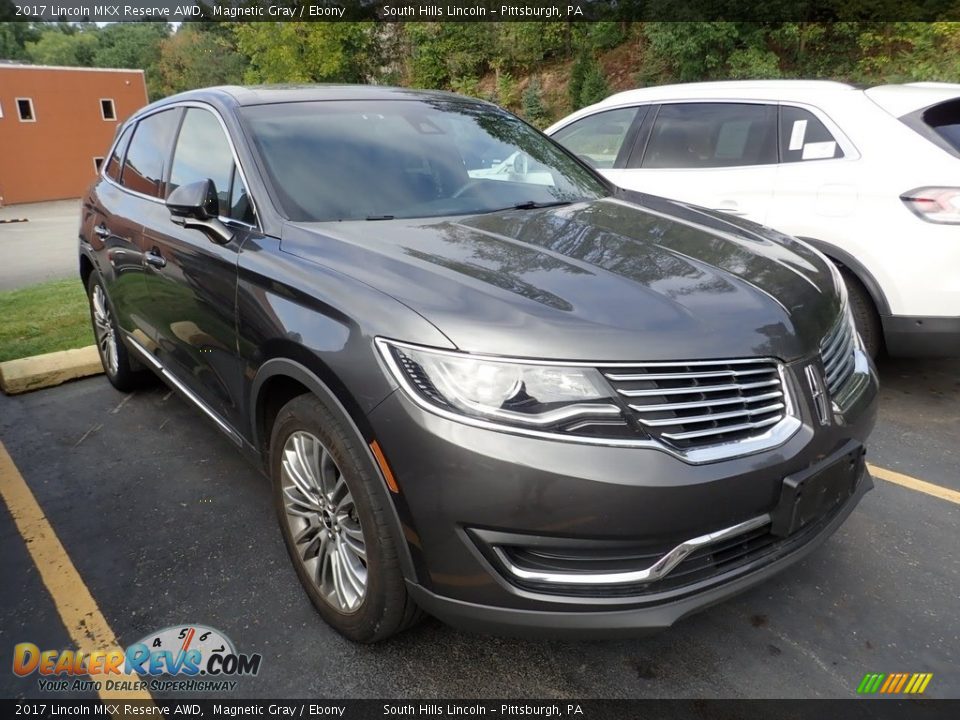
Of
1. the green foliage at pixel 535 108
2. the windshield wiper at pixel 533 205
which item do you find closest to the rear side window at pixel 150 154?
the windshield wiper at pixel 533 205

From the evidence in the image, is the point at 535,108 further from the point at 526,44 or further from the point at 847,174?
the point at 847,174

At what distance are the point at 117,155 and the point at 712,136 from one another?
4.05 m

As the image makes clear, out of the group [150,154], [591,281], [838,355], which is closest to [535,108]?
[150,154]

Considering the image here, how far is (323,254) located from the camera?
2.29 metres

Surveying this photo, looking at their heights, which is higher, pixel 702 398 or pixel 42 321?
pixel 702 398

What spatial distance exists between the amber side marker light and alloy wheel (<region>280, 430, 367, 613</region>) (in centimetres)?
22

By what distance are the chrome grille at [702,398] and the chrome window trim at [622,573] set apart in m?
0.26

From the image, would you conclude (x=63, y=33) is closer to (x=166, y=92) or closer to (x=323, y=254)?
(x=166, y=92)

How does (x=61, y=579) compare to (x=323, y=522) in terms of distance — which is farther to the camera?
(x=61, y=579)

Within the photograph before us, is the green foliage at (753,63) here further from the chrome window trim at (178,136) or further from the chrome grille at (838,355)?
the chrome grille at (838,355)

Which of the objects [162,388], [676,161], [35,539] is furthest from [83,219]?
[676,161]

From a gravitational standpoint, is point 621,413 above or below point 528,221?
below

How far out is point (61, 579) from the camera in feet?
8.91

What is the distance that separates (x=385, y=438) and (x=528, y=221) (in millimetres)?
1207
